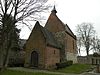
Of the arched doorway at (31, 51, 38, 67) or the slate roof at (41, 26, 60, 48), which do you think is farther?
the slate roof at (41, 26, 60, 48)

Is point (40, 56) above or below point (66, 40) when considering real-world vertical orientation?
below

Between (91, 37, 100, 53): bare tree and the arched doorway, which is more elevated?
(91, 37, 100, 53): bare tree

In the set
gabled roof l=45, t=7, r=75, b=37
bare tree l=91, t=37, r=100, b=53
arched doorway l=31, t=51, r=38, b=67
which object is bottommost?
arched doorway l=31, t=51, r=38, b=67

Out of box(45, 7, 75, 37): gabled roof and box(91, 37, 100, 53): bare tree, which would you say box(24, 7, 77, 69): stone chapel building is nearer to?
box(45, 7, 75, 37): gabled roof

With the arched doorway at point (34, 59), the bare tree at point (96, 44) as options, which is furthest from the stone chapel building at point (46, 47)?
the bare tree at point (96, 44)

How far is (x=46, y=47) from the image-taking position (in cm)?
3622

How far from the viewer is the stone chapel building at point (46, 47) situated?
36219mm

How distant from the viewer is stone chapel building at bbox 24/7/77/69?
3622cm

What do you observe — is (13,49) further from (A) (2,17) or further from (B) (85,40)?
(B) (85,40)

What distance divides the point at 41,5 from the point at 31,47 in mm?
12797

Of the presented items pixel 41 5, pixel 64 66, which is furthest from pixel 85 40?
pixel 41 5

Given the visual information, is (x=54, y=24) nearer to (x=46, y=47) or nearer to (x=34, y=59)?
(x=46, y=47)

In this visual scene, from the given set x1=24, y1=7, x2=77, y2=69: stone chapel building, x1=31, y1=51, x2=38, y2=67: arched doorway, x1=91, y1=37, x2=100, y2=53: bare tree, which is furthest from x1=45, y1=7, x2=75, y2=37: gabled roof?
x1=91, y1=37, x2=100, y2=53: bare tree

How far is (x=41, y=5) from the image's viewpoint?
27453 mm
